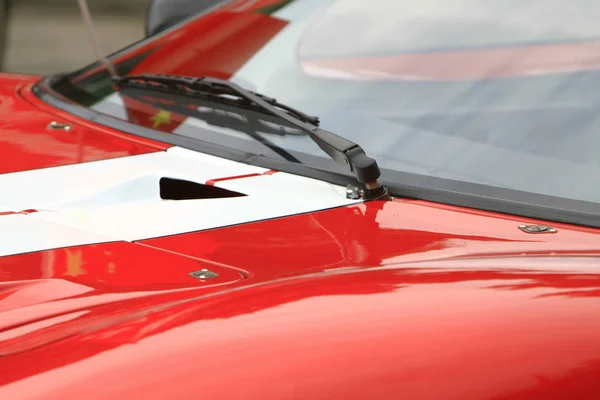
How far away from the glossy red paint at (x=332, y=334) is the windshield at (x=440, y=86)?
0.29m

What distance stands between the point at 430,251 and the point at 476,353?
15.1 inches

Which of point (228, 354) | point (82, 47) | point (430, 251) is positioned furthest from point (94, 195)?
point (82, 47)

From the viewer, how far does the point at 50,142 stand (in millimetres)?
1646

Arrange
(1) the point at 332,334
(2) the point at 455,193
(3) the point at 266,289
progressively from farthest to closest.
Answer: (2) the point at 455,193 < (3) the point at 266,289 < (1) the point at 332,334

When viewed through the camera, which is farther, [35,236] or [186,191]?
[186,191]

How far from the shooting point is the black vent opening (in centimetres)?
145

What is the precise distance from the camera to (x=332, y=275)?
95 cm

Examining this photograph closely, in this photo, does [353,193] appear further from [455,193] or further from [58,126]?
[58,126]

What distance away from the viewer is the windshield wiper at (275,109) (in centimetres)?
138

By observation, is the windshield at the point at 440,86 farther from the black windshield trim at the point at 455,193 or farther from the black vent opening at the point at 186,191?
the black vent opening at the point at 186,191

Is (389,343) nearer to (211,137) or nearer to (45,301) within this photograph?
(45,301)

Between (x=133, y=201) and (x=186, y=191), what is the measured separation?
87 mm

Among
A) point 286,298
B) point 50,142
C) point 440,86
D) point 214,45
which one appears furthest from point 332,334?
point 214,45

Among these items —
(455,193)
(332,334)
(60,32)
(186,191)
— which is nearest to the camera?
(332,334)
